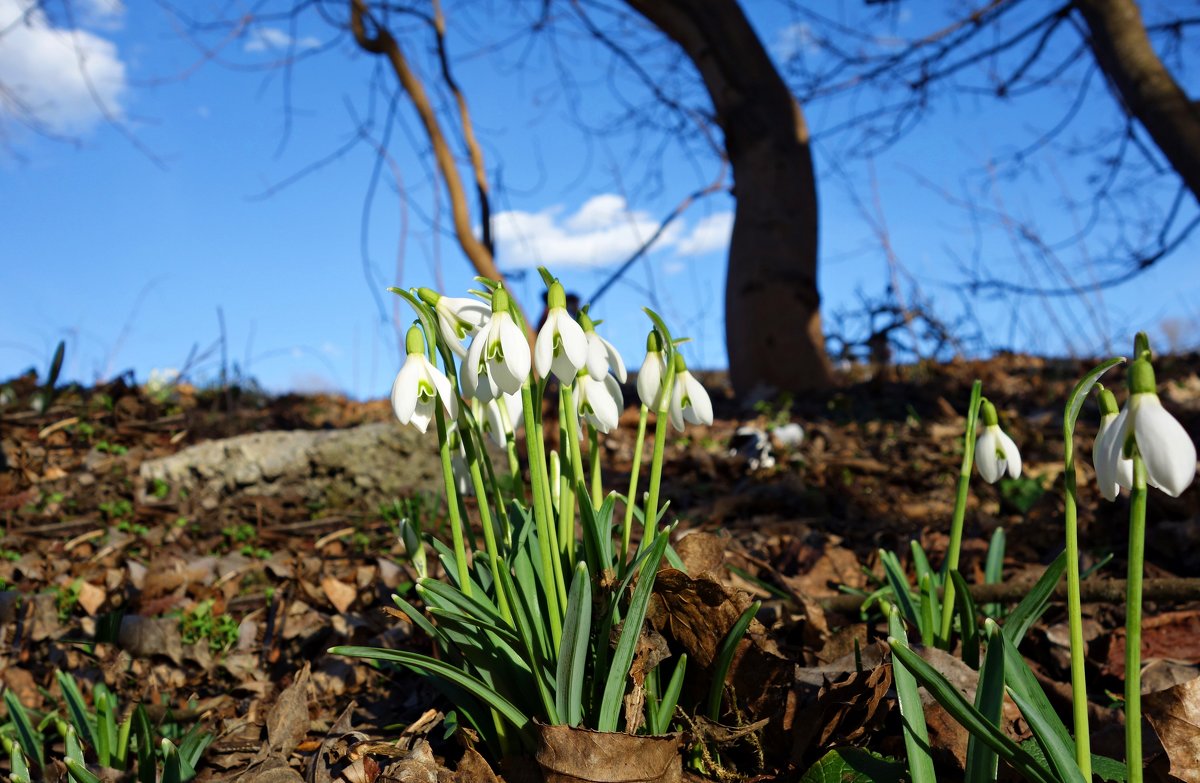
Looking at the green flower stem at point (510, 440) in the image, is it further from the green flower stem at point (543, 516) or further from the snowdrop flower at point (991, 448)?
the snowdrop flower at point (991, 448)

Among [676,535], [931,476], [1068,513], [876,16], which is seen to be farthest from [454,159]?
[1068,513]

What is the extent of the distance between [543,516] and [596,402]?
8.6 inches

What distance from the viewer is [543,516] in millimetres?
1352

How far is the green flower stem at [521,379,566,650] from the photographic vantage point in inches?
52.3

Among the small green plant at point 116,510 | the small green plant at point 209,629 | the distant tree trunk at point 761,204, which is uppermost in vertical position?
the distant tree trunk at point 761,204

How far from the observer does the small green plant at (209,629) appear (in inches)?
97.0

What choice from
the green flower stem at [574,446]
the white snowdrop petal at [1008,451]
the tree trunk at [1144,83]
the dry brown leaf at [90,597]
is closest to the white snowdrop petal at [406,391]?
the green flower stem at [574,446]

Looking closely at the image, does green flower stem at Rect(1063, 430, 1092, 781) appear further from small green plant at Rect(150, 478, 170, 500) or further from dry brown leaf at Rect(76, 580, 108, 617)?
small green plant at Rect(150, 478, 170, 500)

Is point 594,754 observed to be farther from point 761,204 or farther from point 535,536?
point 761,204

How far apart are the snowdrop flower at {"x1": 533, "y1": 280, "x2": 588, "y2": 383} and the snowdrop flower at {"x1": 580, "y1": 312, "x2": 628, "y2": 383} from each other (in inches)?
1.5

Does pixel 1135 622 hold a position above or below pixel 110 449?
below

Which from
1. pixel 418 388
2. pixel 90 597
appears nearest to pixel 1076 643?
pixel 418 388

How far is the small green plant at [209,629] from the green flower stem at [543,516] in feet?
4.66

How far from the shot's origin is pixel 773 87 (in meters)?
6.93
